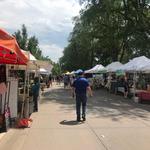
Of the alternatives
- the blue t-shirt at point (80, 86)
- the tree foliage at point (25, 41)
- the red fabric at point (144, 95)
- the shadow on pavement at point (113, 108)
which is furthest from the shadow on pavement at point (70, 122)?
the tree foliage at point (25, 41)

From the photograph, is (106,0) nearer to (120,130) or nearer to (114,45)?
(114,45)

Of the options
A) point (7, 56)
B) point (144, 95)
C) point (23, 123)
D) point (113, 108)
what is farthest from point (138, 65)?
point (7, 56)

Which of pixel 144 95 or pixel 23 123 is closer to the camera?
pixel 23 123

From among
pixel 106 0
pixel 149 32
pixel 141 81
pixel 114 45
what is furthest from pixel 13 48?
pixel 114 45

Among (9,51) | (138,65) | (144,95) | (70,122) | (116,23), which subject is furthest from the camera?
(116,23)

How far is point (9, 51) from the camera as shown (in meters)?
10.5

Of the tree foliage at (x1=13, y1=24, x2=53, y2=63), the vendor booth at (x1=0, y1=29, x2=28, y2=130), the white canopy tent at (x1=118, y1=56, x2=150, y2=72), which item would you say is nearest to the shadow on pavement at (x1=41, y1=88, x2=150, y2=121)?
the white canopy tent at (x1=118, y1=56, x2=150, y2=72)

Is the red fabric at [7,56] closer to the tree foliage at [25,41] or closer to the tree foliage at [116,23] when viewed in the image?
the tree foliage at [116,23]

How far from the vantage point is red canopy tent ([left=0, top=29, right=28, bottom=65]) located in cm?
1034

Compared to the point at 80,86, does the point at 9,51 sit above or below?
above

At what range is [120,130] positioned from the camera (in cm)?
1302

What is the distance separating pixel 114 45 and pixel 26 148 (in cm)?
4495

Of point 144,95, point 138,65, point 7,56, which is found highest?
point 138,65

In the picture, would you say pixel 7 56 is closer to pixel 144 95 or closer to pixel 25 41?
pixel 144 95
